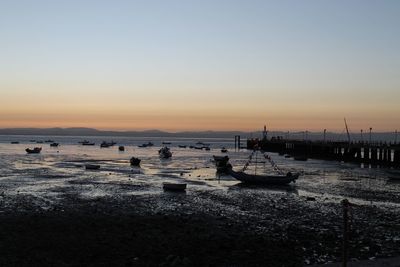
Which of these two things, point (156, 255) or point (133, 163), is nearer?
point (156, 255)

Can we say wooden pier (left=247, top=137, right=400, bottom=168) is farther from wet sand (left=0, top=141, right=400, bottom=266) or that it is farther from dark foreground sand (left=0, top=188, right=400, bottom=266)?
dark foreground sand (left=0, top=188, right=400, bottom=266)

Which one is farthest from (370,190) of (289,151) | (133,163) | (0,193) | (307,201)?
(289,151)

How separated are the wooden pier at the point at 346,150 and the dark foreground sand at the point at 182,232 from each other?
32.9 metres

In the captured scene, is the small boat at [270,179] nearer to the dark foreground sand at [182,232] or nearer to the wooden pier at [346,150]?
the dark foreground sand at [182,232]

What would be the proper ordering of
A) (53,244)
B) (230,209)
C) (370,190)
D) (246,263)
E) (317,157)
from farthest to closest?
(317,157), (370,190), (230,209), (53,244), (246,263)

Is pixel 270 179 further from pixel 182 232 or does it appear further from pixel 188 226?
pixel 182 232

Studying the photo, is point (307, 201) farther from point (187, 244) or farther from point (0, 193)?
point (0, 193)

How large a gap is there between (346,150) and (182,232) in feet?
243

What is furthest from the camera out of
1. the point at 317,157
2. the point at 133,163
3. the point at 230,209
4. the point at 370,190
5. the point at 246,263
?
the point at 317,157

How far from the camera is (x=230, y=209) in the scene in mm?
28531

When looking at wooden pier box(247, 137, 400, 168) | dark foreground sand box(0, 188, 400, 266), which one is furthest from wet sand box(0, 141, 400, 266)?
wooden pier box(247, 137, 400, 168)

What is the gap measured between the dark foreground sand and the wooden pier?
1294 inches

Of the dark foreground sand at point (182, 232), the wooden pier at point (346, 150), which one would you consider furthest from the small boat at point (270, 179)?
the wooden pier at point (346, 150)

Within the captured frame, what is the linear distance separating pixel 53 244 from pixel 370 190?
95.8 ft
